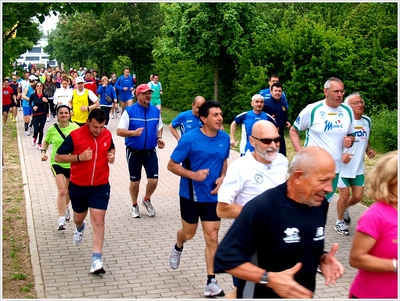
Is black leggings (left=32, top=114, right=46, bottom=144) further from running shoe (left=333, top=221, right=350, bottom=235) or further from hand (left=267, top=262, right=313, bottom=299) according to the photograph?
hand (left=267, top=262, right=313, bottom=299)

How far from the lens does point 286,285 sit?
12.5 ft

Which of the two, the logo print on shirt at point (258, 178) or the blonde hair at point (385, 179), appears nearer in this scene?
the blonde hair at point (385, 179)

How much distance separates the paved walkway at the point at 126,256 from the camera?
24.5 ft

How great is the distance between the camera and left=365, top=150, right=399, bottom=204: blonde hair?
14.3ft

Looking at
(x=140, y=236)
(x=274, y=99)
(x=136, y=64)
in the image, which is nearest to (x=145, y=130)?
(x=140, y=236)

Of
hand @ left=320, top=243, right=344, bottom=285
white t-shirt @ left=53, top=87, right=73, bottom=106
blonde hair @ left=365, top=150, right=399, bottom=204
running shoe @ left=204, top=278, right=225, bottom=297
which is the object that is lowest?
running shoe @ left=204, top=278, right=225, bottom=297

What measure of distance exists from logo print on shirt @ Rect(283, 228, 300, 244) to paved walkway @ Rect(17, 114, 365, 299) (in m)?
3.41

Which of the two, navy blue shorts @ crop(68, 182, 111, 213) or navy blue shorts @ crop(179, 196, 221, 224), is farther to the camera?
navy blue shorts @ crop(68, 182, 111, 213)

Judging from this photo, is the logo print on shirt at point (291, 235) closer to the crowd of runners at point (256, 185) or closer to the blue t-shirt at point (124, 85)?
the crowd of runners at point (256, 185)

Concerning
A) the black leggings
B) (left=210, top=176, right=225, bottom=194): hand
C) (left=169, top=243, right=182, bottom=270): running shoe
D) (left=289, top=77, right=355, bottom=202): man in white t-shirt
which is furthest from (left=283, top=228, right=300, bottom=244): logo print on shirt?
the black leggings

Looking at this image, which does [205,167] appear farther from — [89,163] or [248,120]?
[248,120]

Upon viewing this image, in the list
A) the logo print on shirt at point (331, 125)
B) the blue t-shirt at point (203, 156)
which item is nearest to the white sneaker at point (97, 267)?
the blue t-shirt at point (203, 156)

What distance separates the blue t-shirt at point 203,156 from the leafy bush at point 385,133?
1023 centimetres

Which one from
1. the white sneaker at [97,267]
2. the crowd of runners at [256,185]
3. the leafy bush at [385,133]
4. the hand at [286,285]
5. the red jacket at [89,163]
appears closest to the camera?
the hand at [286,285]
